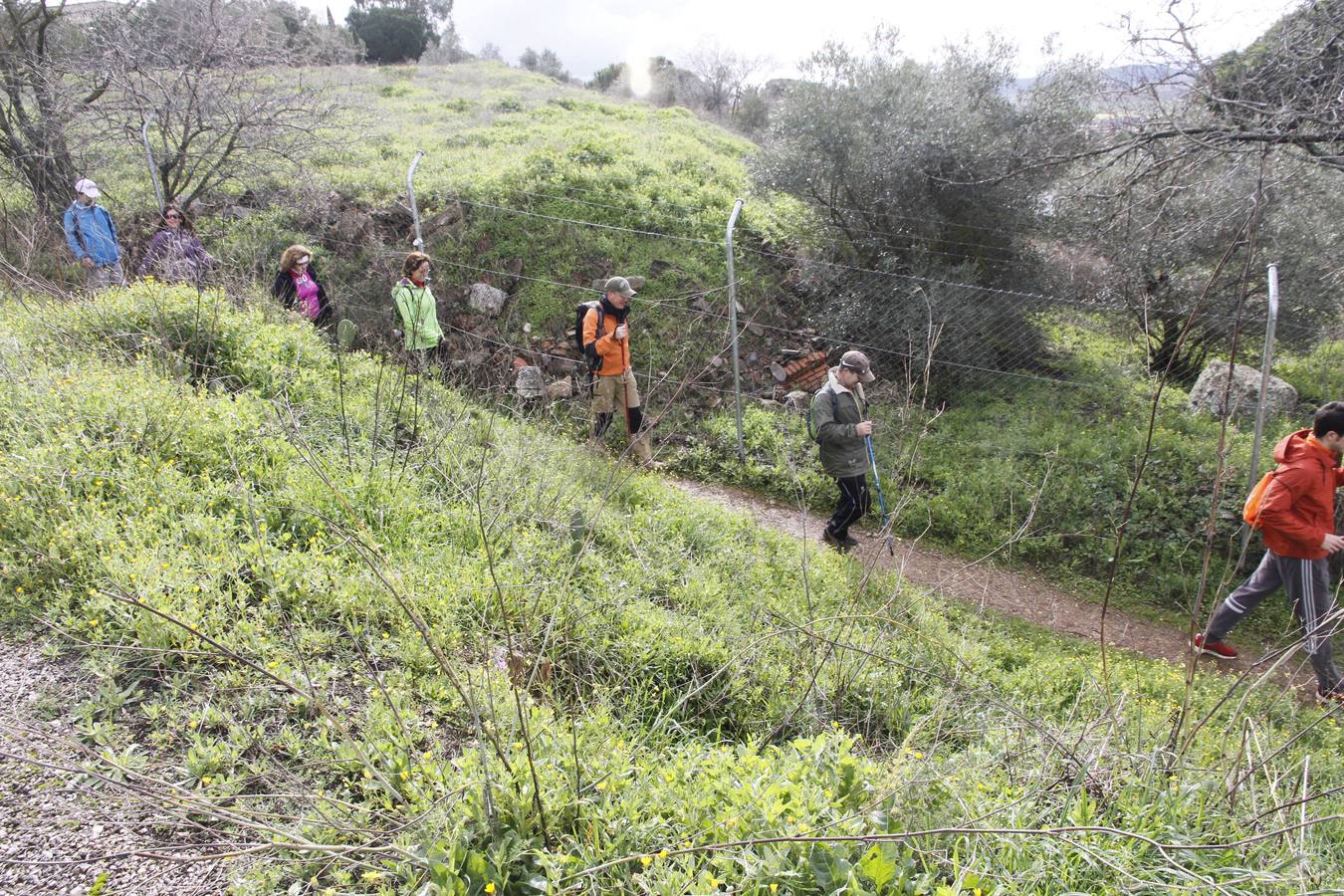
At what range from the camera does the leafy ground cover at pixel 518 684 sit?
220 centimetres

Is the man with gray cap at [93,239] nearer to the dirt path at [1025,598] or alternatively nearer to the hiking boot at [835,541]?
the dirt path at [1025,598]

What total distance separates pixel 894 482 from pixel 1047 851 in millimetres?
4898

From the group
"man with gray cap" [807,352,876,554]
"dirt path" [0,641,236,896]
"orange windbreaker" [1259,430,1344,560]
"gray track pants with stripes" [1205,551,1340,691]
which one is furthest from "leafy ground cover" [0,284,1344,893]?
"orange windbreaker" [1259,430,1344,560]

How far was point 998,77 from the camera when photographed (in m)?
9.20

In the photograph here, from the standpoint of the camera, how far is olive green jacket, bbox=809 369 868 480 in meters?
5.91

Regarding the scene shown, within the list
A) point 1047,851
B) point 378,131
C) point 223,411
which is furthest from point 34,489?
point 378,131

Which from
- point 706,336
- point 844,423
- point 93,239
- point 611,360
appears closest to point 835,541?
point 844,423

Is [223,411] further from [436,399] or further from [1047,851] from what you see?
[1047,851]

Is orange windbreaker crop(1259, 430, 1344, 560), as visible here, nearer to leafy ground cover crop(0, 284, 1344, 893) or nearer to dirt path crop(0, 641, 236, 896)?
leafy ground cover crop(0, 284, 1344, 893)

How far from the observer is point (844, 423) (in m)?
5.93

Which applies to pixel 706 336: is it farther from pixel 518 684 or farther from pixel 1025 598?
pixel 518 684

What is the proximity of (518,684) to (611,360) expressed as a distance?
4.44 meters

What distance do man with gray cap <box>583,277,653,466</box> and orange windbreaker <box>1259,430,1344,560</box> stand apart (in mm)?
4437

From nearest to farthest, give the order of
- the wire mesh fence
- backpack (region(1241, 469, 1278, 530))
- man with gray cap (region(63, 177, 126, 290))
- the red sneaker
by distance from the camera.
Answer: backpack (region(1241, 469, 1278, 530)) → the red sneaker → the wire mesh fence → man with gray cap (region(63, 177, 126, 290))
